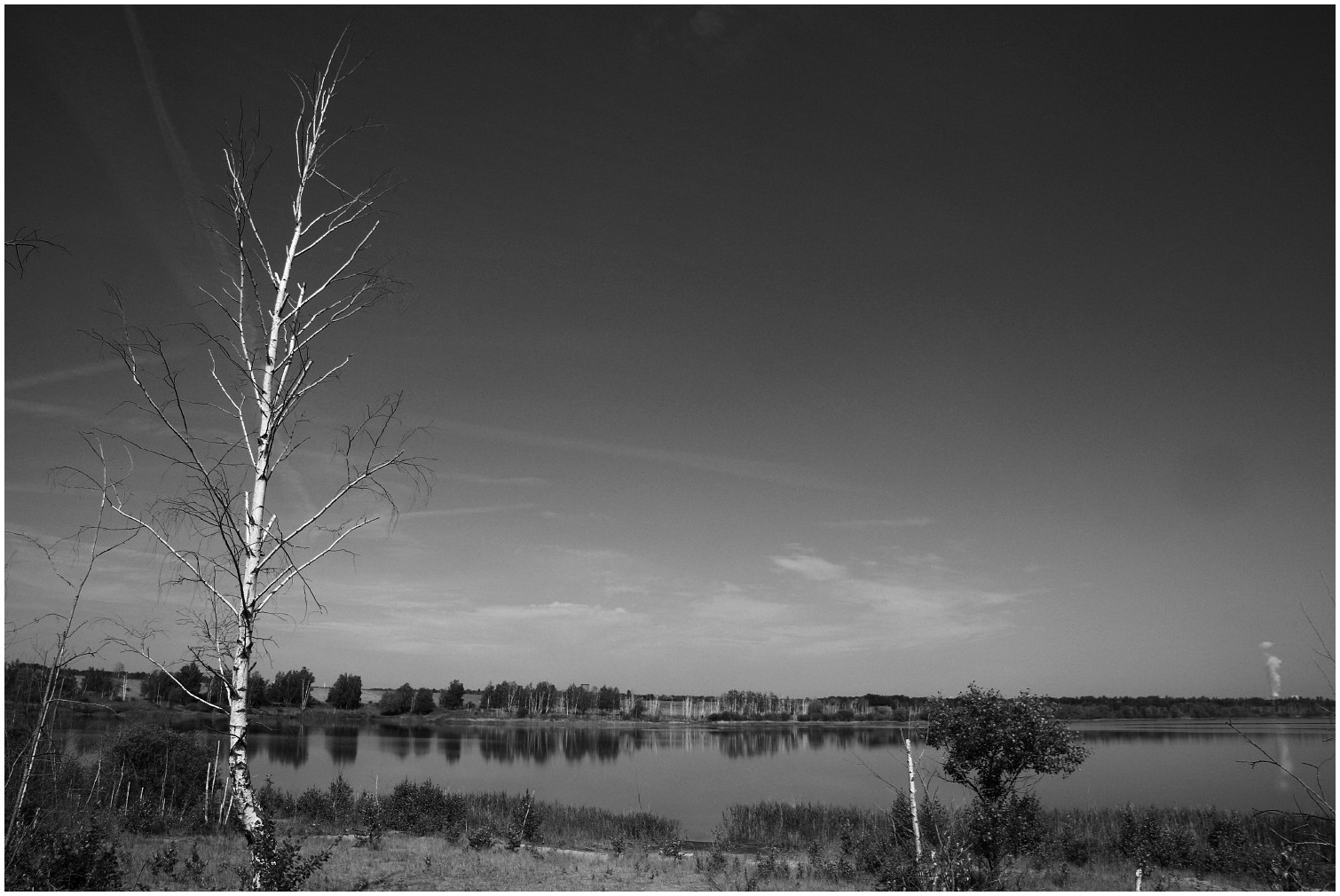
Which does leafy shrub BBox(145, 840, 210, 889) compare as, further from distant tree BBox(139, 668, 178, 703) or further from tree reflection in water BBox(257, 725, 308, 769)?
tree reflection in water BBox(257, 725, 308, 769)

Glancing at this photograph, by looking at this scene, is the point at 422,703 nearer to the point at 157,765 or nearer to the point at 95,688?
the point at 157,765

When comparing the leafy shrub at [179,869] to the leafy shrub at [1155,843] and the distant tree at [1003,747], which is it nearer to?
the distant tree at [1003,747]

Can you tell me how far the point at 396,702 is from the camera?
137875 mm

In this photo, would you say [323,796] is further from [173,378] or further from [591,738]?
[591,738]

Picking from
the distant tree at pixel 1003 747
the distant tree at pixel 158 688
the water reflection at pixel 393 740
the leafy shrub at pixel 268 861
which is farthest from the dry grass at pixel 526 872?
the water reflection at pixel 393 740

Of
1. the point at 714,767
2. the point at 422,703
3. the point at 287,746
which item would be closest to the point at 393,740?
the point at 287,746

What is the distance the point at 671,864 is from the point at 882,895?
34.8ft

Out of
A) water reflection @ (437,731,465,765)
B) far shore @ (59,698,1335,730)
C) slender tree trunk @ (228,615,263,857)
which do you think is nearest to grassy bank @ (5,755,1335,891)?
slender tree trunk @ (228,615,263,857)

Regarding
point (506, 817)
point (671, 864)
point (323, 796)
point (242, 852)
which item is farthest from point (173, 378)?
point (323, 796)

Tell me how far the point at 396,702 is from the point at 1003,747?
13871 centimetres

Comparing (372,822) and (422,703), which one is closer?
(372,822)

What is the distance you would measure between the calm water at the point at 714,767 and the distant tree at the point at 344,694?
31191 mm

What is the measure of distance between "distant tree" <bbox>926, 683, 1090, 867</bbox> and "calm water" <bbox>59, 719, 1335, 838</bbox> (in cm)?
83

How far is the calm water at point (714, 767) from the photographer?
1528 inches
